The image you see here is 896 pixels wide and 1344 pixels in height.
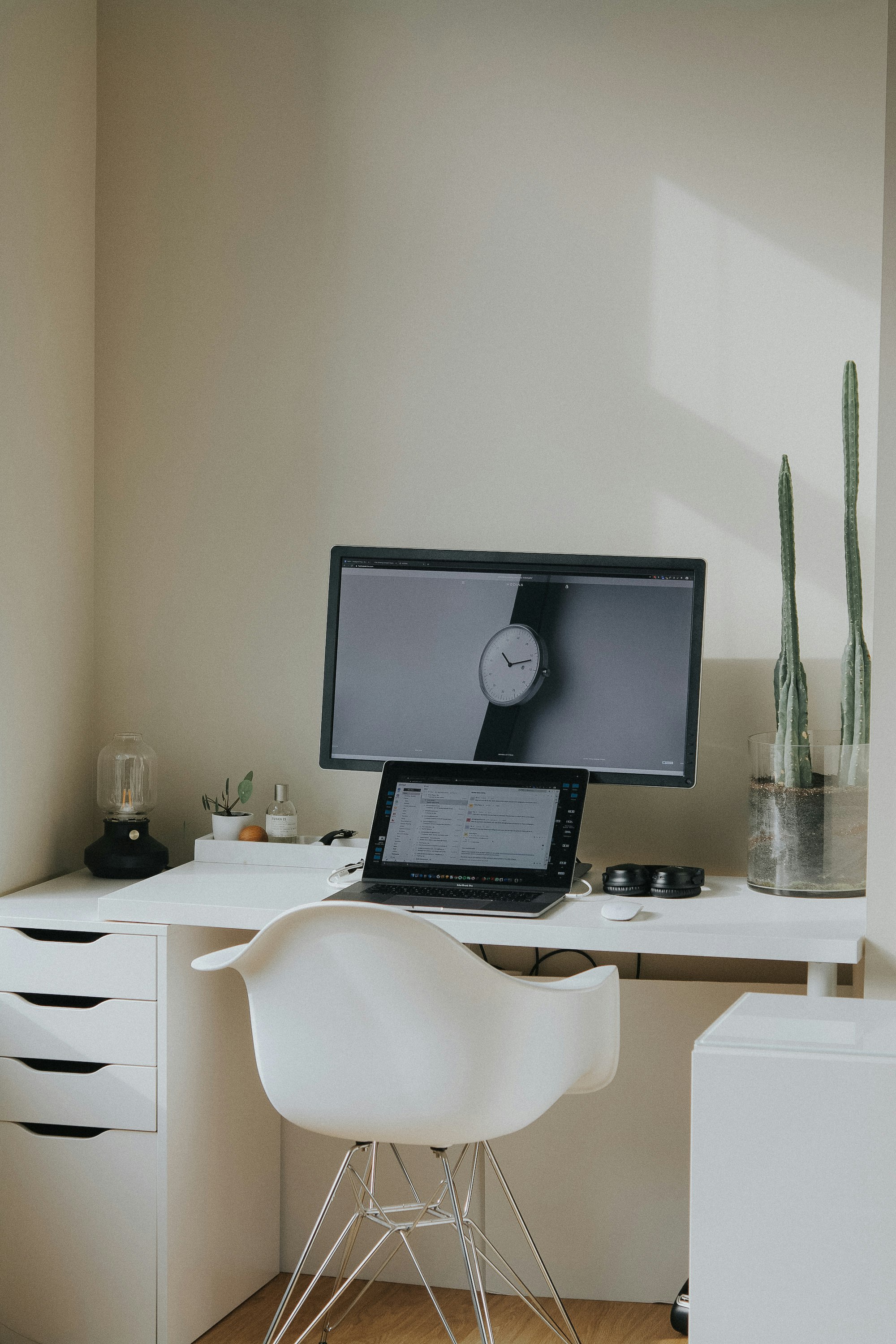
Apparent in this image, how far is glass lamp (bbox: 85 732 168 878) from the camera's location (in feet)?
7.64

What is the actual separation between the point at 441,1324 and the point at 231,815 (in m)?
0.99

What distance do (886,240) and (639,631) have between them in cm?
76

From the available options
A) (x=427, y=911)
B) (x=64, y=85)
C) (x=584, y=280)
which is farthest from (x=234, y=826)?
(x=64, y=85)

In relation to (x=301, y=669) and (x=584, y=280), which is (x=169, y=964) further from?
(x=584, y=280)

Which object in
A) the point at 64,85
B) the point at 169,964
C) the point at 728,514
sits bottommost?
the point at 169,964

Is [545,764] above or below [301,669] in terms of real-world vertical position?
below

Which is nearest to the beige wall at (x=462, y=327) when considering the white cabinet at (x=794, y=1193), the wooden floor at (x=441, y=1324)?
the wooden floor at (x=441, y=1324)

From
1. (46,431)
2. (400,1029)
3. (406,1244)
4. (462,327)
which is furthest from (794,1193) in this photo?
(46,431)

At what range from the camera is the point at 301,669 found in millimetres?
2484

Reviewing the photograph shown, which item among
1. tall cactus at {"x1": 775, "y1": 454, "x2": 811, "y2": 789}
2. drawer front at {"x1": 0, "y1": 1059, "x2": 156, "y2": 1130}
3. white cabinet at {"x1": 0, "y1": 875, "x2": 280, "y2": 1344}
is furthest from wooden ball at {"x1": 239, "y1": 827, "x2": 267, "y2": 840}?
tall cactus at {"x1": 775, "y1": 454, "x2": 811, "y2": 789}

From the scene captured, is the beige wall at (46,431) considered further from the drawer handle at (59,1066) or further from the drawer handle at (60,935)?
the drawer handle at (59,1066)

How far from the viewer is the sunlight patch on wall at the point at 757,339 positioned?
7.43 feet

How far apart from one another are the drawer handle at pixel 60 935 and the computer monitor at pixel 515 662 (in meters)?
0.52

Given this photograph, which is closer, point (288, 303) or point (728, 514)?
point (728, 514)
